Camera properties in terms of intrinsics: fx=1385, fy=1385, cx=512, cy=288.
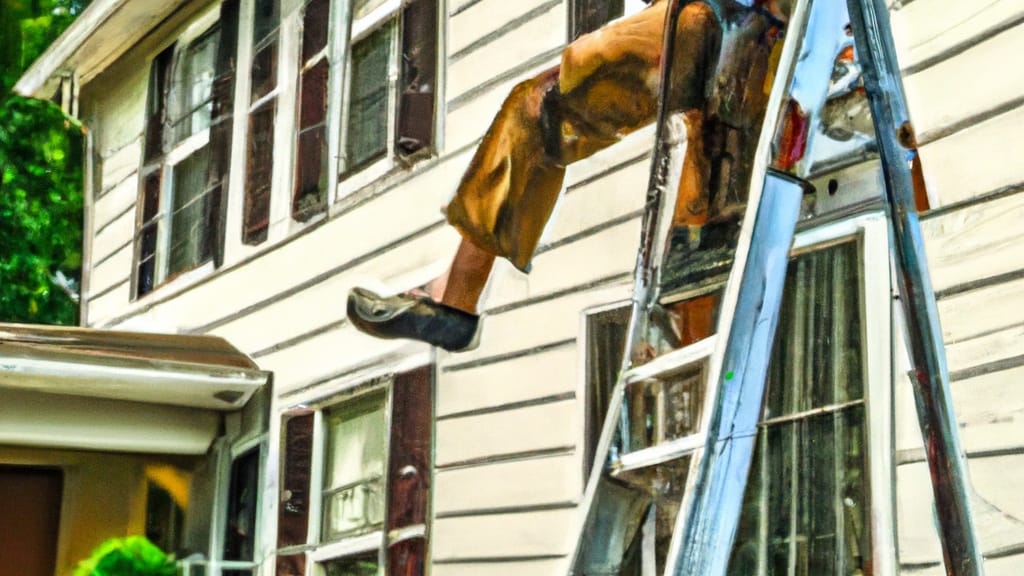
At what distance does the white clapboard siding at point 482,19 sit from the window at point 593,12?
16 centimetres

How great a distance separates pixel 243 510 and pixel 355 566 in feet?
2.45

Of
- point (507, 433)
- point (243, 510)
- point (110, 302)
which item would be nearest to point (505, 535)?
point (507, 433)

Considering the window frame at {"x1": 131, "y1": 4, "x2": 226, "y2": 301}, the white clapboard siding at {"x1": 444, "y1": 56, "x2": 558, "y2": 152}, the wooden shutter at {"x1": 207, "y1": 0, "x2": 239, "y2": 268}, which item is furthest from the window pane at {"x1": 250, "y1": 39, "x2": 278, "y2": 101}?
the white clapboard siding at {"x1": 444, "y1": 56, "x2": 558, "y2": 152}

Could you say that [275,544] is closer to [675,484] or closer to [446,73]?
[446,73]

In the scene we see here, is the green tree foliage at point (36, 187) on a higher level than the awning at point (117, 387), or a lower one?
higher

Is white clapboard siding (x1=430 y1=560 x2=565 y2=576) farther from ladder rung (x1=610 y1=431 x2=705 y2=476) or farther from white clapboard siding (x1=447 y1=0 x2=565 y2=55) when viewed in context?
white clapboard siding (x1=447 y1=0 x2=565 y2=55)

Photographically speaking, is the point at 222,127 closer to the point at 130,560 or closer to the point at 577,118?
the point at 130,560

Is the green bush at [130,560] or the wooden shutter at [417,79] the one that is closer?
the wooden shutter at [417,79]

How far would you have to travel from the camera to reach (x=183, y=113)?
5.22m

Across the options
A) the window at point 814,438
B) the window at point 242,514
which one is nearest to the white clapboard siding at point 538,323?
the window at point 814,438

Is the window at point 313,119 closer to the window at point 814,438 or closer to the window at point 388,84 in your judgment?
the window at point 388,84

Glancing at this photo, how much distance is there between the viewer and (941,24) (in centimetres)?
220

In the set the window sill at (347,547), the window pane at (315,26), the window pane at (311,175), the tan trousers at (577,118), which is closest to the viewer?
the tan trousers at (577,118)

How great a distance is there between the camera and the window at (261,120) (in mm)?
4430
